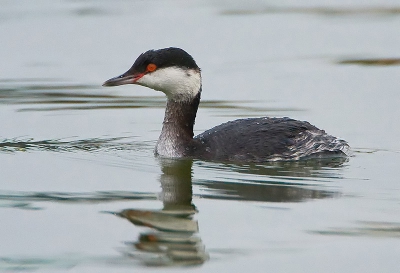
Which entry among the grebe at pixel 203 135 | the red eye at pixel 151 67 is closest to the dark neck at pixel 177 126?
the grebe at pixel 203 135

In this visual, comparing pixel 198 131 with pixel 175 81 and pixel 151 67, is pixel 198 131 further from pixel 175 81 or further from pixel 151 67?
pixel 151 67

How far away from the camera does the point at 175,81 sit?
10.4 meters

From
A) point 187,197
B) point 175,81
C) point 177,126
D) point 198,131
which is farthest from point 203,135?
point 187,197

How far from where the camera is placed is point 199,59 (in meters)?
16.6

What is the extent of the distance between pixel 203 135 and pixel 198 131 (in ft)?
5.47

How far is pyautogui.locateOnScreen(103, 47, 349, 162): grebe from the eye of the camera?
10.2 meters

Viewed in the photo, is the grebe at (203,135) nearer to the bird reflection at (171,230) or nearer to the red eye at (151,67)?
the red eye at (151,67)

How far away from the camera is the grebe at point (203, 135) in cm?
1025

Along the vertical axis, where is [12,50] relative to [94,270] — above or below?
above

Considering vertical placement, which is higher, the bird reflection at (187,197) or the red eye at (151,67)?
the red eye at (151,67)

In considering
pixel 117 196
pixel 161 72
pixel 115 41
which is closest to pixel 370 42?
pixel 115 41

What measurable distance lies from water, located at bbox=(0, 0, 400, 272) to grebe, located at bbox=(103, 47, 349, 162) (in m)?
0.24

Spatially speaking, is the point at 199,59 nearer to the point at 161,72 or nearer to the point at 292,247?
the point at 161,72

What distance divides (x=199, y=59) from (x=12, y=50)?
330 cm
